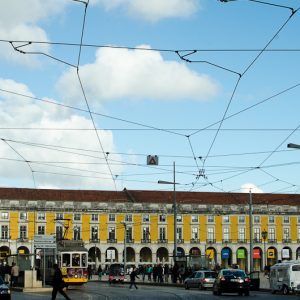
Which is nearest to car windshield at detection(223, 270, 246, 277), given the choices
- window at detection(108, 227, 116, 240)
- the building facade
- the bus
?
the bus

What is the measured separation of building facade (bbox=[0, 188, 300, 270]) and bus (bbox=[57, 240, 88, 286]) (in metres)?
75.1

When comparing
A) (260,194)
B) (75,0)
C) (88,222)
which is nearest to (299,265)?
(75,0)

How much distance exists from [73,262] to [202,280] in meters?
8.00

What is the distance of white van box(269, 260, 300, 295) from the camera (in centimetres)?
3547

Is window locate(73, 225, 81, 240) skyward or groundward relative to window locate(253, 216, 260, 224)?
groundward

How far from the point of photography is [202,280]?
44406 mm

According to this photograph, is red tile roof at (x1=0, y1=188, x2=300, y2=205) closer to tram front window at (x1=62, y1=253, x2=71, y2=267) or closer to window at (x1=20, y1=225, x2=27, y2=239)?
window at (x1=20, y1=225, x2=27, y2=239)

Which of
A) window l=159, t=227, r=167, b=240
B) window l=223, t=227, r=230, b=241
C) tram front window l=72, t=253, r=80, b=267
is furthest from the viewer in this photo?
window l=223, t=227, r=230, b=241

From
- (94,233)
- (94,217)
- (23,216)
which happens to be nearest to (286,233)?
(94,233)

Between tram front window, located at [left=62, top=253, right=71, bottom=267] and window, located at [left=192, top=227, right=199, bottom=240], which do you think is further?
window, located at [left=192, top=227, right=199, bottom=240]

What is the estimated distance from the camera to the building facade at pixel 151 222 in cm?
12262

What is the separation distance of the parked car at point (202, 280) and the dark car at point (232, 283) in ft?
27.8

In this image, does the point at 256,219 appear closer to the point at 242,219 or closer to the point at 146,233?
the point at 242,219

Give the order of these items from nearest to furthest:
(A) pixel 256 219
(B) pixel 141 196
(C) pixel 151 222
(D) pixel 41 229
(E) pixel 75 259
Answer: (E) pixel 75 259 → (D) pixel 41 229 → (C) pixel 151 222 → (A) pixel 256 219 → (B) pixel 141 196
